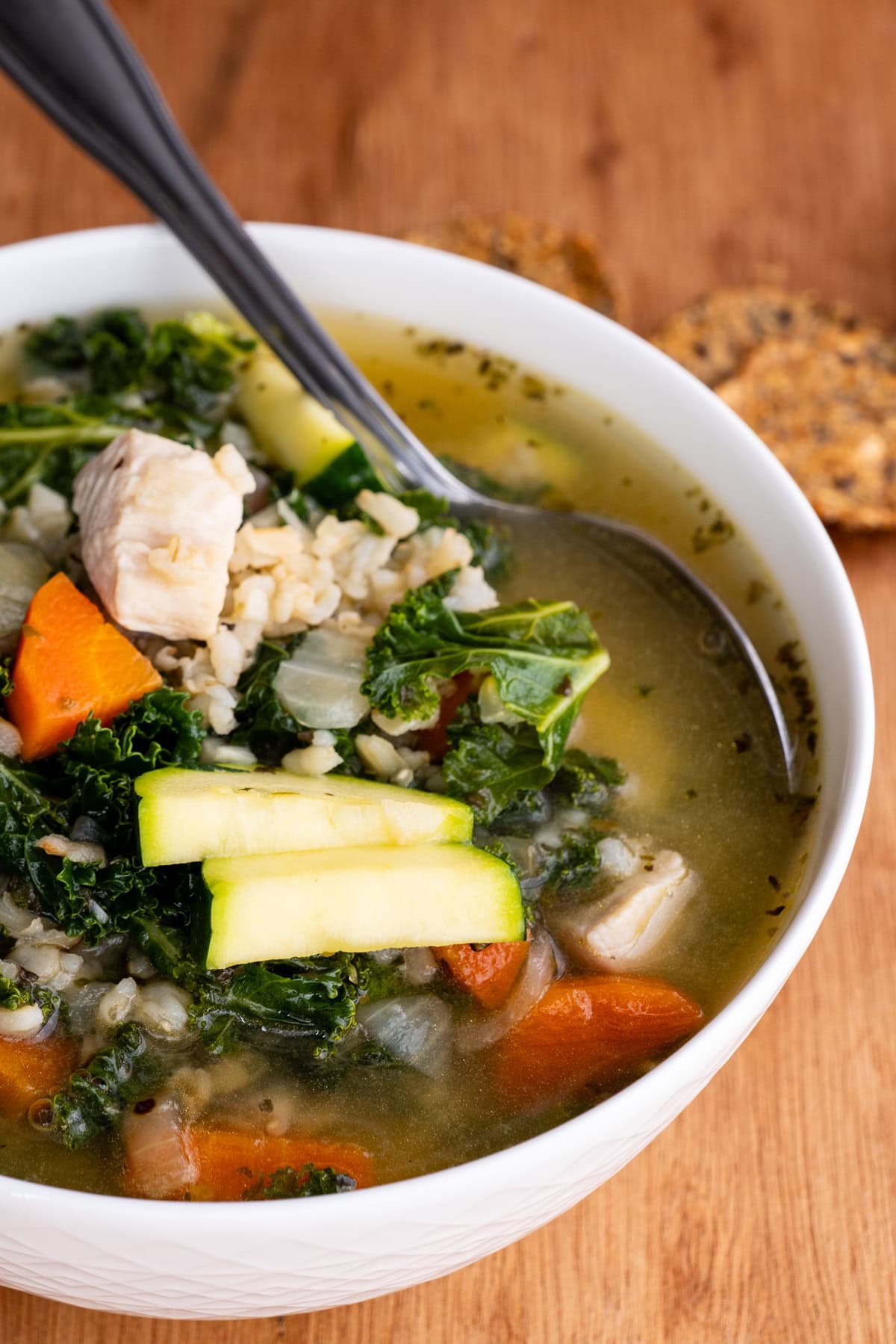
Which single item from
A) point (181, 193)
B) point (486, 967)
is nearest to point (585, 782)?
point (486, 967)

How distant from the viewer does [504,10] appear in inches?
183

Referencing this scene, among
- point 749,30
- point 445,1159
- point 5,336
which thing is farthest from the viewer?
point 749,30

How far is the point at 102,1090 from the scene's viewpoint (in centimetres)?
224

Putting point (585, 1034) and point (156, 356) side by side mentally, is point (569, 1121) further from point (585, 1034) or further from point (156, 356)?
point (156, 356)

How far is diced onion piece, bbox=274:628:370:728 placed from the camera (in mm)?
2514

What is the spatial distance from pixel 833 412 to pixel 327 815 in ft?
6.95

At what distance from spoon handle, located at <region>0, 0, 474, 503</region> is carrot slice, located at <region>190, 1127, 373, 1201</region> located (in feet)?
4.75

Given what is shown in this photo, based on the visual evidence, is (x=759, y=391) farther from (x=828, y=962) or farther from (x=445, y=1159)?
(x=445, y=1159)

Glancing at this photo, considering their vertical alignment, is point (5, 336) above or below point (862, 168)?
below

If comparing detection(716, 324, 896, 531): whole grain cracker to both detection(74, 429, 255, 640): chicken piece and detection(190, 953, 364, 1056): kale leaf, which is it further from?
detection(190, 953, 364, 1056): kale leaf

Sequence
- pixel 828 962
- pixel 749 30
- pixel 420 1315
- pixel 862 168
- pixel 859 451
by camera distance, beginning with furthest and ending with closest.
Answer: pixel 749 30 < pixel 862 168 < pixel 859 451 < pixel 828 962 < pixel 420 1315

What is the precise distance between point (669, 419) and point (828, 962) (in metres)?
1.25

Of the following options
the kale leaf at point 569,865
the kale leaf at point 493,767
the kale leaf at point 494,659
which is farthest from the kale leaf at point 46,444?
the kale leaf at point 569,865

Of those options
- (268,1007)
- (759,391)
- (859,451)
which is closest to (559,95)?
(759,391)
